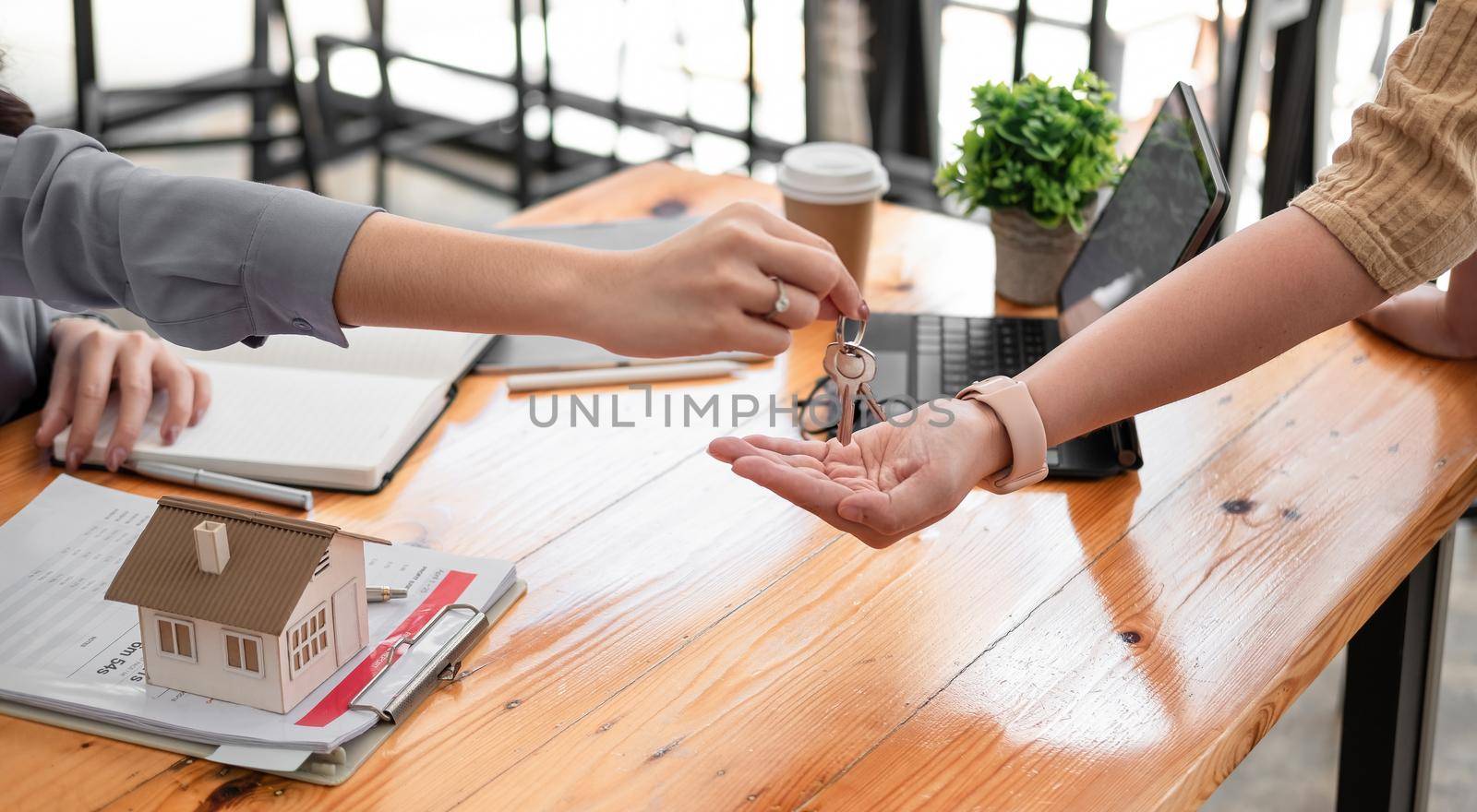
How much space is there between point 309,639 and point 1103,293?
2.73 feet

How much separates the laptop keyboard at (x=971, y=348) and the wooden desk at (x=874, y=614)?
0.13 m

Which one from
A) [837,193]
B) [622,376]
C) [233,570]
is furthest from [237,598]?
[837,193]

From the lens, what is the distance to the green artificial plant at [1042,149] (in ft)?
4.65

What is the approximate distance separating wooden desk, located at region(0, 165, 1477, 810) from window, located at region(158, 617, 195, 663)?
66mm

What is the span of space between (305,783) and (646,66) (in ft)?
10.3

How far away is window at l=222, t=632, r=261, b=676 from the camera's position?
2.73 ft

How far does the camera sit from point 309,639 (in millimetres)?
856

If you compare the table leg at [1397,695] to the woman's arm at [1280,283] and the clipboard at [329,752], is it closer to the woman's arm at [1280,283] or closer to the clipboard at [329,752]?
the woman's arm at [1280,283]

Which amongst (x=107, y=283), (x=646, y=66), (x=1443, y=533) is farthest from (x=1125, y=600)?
(x=646, y=66)

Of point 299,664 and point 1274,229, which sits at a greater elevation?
point 1274,229

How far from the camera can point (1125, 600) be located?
39.2 inches

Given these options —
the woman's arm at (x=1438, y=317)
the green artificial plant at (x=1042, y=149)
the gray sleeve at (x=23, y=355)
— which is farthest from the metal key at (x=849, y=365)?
the gray sleeve at (x=23, y=355)

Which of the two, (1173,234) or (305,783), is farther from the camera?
(1173,234)

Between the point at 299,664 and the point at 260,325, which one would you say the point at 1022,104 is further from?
the point at 299,664
